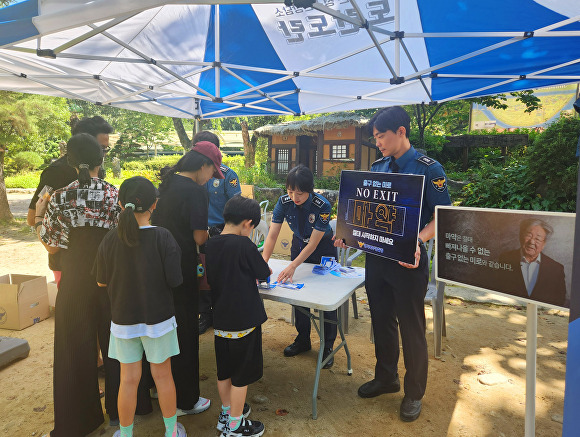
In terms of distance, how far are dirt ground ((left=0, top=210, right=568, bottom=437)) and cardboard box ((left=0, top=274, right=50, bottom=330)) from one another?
13 centimetres

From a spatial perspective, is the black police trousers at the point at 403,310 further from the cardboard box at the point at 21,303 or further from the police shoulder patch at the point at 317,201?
the cardboard box at the point at 21,303

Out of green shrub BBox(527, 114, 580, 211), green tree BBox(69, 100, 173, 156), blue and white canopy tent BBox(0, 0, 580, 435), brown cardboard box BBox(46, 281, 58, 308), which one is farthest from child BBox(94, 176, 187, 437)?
green tree BBox(69, 100, 173, 156)

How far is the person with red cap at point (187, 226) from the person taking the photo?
2436 millimetres

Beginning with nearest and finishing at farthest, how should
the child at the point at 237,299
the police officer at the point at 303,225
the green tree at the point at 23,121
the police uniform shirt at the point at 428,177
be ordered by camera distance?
the child at the point at 237,299 → the police uniform shirt at the point at 428,177 → the police officer at the point at 303,225 → the green tree at the point at 23,121

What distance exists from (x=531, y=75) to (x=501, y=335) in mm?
3380

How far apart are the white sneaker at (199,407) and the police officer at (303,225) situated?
3.39 feet

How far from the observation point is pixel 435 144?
1502 cm

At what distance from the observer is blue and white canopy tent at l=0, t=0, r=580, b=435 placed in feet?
12.0

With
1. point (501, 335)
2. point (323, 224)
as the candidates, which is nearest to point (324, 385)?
point (323, 224)

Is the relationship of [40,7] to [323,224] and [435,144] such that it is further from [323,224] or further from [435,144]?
[435,144]

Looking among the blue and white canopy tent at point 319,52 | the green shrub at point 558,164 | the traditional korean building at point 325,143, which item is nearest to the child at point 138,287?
the blue and white canopy tent at point 319,52

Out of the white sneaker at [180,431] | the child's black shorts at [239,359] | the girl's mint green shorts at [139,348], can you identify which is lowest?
the white sneaker at [180,431]

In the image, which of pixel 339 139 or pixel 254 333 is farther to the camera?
pixel 339 139

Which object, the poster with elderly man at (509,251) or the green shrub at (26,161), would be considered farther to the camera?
the green shrub at (26,161)
